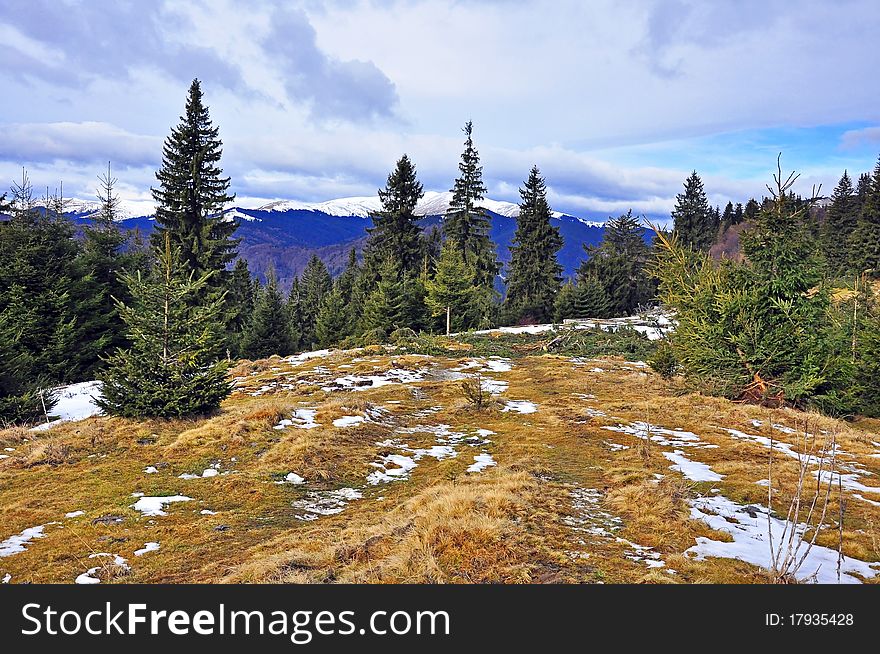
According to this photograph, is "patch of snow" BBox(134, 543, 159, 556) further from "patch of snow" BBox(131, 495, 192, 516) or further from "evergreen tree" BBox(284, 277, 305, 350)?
"evergreen tree" BBox(284, 277, 305, 350)

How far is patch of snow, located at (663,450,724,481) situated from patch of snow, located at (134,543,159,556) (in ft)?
26.9

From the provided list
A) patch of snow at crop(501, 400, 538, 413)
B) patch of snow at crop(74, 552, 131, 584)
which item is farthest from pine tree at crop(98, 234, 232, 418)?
patch of snow at crop(501, 400, 538, 413)

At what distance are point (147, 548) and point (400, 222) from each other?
43.5m

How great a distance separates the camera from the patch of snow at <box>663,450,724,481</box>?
859 cm

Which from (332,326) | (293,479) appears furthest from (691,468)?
(332,326)

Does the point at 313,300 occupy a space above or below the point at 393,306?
above

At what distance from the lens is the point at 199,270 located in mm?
31156

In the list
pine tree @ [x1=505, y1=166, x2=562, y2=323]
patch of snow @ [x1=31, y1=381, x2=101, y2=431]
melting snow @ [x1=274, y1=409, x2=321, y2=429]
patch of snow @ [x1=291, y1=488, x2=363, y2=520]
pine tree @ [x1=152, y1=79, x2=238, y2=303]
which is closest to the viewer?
patch of snow @ [x1=291, y1=488, x2=363, y2=520]

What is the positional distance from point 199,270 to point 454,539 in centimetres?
3085

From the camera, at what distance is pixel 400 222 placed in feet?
155

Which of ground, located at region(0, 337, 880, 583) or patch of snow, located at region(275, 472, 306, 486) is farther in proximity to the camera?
patch of snow, located at region(275, 472, 306, 486)

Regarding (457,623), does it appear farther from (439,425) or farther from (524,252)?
(524,252)

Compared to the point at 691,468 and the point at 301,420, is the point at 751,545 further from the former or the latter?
the point at 301,420

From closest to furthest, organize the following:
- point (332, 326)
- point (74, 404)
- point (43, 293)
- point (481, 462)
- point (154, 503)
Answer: point (154, 503) < point (481, 462) < point (74, 404) < point (43, 293) < point (332, 326)
